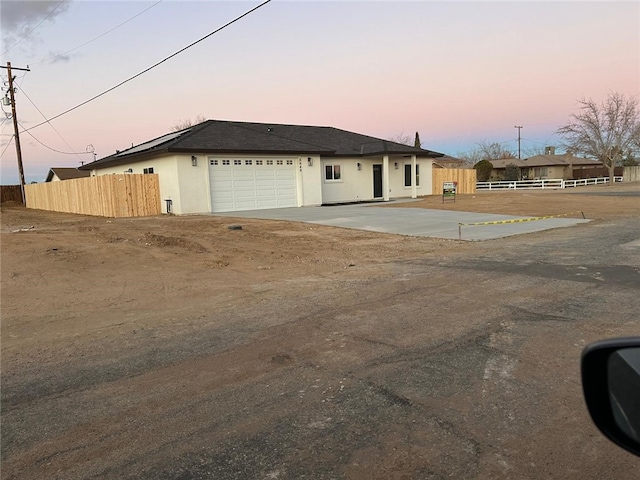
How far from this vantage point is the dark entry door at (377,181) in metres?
31.4

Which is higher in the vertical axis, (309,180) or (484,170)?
(484,170)

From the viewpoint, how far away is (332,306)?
20.7 feet

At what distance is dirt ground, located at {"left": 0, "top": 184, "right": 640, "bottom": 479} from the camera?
Answer: 2865 mm

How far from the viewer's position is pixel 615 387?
1504mm

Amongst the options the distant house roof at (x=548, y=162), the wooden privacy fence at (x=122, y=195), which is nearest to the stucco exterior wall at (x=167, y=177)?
the wooden privacy fence at (x=122, y=195)

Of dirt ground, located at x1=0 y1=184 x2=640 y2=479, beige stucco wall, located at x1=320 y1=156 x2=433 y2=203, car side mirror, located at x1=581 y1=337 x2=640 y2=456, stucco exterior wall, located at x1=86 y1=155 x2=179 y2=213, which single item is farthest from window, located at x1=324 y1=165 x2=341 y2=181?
car side mirror, located at x1=581 y1=337 x2=640 y2=456

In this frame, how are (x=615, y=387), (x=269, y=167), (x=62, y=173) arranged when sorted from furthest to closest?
(x=62, y=173)
(x=269, y=167)
(x=615, y=387)

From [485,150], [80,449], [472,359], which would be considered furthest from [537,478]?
[485,150]

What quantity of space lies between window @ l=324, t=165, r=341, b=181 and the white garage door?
11.6ft

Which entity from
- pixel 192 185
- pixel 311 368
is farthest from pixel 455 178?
pixel 311 368

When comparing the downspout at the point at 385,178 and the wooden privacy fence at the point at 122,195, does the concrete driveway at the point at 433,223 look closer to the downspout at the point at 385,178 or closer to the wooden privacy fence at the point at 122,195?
the downspout at the point at 385,178

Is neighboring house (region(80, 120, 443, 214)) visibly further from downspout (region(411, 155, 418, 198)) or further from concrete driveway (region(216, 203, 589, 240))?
concrete driveway (region(216, 203, 589, 240))

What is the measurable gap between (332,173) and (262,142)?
5.64 meters

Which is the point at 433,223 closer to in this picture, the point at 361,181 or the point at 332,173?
the point at 332,173
